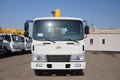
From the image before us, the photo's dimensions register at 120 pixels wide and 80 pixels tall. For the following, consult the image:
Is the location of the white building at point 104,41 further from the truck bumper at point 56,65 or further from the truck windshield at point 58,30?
the truck bumper at point 56,65

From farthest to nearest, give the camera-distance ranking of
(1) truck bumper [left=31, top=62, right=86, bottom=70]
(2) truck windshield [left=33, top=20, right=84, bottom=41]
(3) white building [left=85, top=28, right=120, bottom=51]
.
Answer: (3) white building [left=85, top=28, right=120, bottom=51], (2) truck windshield [left=33, top=20, right=84, bottom=41], (1) truck bumper [left=31, top=62, right=86, bottom=70]

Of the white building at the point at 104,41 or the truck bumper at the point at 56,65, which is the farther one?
the white building at the point at 104,41

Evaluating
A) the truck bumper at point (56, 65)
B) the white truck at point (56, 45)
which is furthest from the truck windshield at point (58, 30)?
the truck bumper at point (56, 65)

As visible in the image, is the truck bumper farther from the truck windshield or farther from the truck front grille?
the truck windshield

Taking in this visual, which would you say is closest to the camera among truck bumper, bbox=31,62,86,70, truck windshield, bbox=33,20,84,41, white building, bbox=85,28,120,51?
truck bumper, bbox=31,62,86,70

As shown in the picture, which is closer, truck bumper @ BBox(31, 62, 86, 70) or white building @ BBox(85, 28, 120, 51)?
truck bumper @ BBox(31, 62, 86, 70)

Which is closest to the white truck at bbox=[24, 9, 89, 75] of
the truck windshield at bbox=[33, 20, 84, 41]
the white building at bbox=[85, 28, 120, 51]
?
the truck windshield at bbox=[33, 20, 84, 41]

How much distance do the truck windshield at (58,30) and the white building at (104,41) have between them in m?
34.8

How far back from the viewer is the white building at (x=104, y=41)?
44.4m

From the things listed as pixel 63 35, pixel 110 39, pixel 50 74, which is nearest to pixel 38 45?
pixel 63 35

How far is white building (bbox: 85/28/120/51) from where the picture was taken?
44.4 m

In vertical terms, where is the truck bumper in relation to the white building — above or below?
above

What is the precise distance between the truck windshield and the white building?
3476cm

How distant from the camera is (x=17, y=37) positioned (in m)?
23.7
